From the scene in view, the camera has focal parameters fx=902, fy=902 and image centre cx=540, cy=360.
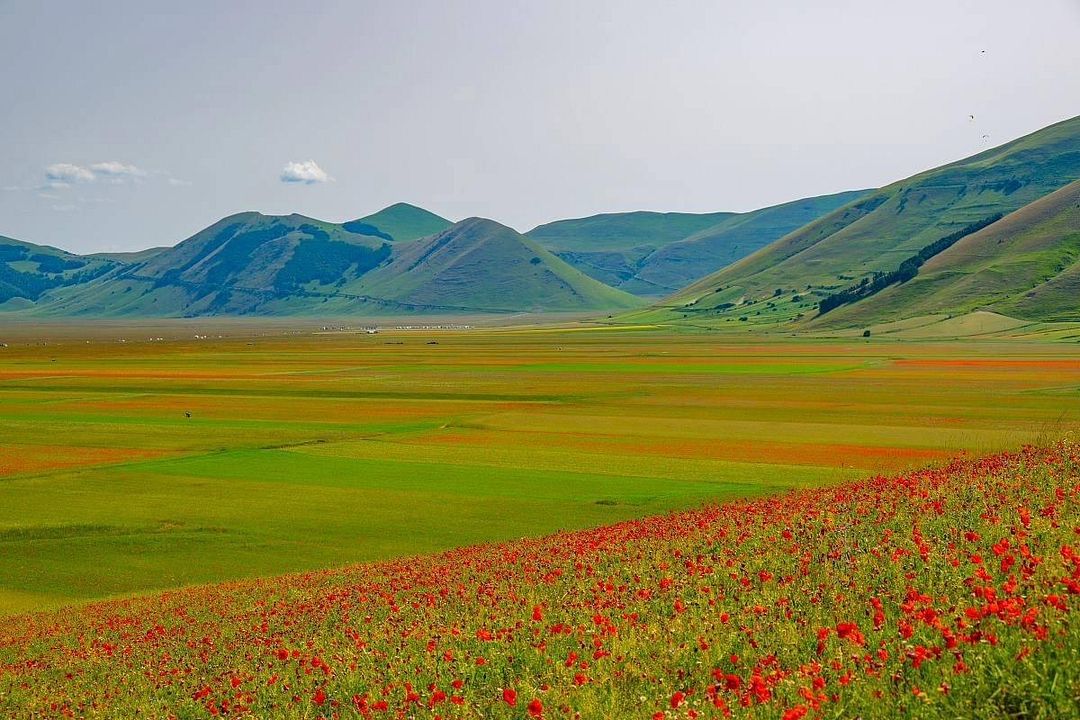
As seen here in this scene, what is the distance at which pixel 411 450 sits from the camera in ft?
185

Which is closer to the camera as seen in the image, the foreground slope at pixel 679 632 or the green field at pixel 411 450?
the foreground slope at pixel 679 632

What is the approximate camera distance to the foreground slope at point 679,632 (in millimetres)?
9055

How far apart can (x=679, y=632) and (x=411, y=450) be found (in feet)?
149

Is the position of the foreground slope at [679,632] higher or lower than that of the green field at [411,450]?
higher

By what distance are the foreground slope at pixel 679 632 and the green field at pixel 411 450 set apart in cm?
1164

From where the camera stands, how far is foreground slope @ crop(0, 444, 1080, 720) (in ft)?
29.7

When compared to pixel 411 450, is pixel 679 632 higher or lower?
higher

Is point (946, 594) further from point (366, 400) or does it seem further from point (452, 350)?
point (452, 350)

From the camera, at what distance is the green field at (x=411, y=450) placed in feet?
110

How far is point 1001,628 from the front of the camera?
31.0 ft

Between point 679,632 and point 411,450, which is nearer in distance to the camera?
point 679,632

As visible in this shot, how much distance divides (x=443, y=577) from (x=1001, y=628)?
1340 centimetres

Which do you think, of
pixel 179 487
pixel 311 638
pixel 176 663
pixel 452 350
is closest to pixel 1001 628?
pixel 311 638

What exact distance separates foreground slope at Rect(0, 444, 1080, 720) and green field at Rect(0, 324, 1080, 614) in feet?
38.2
